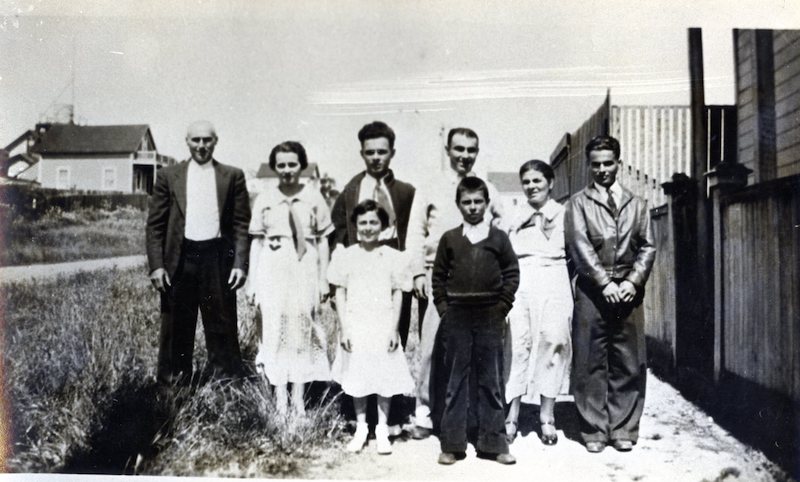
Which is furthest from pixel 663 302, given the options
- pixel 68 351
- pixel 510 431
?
pixel 68 351

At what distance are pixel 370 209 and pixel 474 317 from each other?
37.0 inches

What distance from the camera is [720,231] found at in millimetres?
4371

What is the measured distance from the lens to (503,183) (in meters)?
4.26

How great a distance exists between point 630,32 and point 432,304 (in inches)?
89.1

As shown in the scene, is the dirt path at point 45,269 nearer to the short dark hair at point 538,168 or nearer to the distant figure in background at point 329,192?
the distant figure in background at point 329,192

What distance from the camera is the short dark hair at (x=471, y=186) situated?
13.2 ft

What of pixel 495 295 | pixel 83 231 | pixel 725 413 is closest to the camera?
pixel 495 295

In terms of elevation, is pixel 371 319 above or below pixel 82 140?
below

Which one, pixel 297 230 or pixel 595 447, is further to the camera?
pixel 297 230

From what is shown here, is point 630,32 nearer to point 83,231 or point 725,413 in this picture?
point 725,413

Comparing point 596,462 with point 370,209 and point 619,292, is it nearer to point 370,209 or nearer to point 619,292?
point 619,292

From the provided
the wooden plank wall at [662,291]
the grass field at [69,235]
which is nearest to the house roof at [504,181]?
the wooden plank wall at [662,291]

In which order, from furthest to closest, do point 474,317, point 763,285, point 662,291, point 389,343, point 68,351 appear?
point 68,351 < point 662,291 < point 763,285 < point 389,343 < point 474,317

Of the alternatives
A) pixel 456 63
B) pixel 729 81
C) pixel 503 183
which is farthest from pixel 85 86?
pixel 729 81
